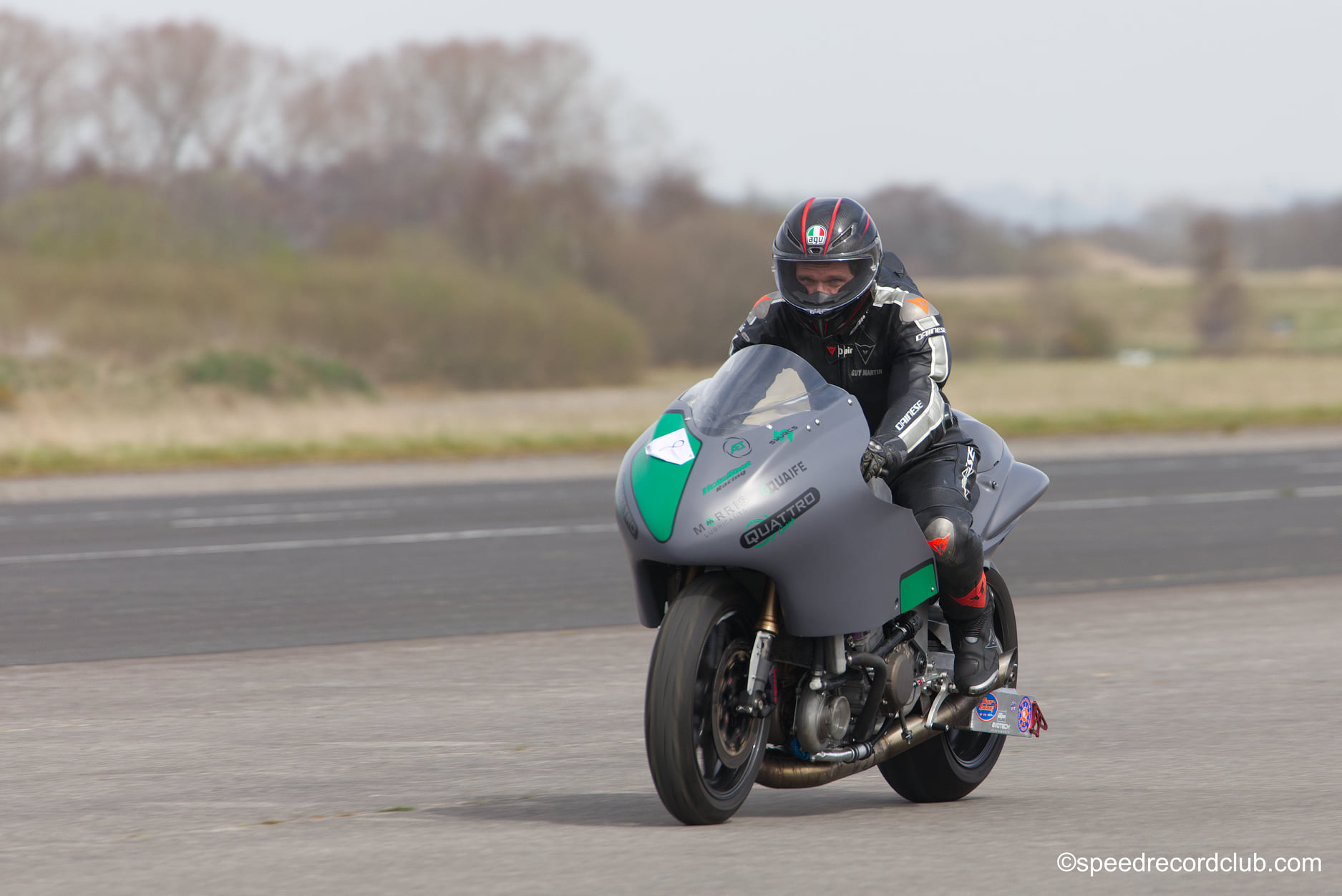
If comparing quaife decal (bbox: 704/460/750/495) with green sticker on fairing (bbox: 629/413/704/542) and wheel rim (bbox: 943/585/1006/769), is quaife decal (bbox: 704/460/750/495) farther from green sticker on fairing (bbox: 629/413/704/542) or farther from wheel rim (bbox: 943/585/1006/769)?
wheel rim (bbox: 943/585/1006/769)

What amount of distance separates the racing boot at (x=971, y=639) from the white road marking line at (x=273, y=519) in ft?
39.7

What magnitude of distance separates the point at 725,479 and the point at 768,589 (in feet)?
1.31

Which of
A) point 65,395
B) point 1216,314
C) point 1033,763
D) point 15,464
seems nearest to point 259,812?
point 1033,763

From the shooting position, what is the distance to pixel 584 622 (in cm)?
1065

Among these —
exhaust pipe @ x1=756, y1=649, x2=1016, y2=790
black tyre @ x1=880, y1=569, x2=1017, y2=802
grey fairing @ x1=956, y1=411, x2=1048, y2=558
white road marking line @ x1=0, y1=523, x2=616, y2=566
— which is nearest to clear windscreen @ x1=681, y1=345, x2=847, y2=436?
grey fairing @ x1=956, y1=411, x2=1048, y2=558

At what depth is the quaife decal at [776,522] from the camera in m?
5.04

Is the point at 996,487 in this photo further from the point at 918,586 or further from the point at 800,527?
the point at 800,527

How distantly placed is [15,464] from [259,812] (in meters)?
21.5

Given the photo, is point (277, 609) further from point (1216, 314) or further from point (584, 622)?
point (1216, 314)

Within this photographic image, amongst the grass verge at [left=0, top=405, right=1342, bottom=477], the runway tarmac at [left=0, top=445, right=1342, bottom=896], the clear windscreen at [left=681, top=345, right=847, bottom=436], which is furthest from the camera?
the grass verge at [left=0, top=405, right=1342, bottom=477]

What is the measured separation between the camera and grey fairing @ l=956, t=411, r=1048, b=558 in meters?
6.06

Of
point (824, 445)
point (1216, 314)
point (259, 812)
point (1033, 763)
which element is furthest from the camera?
point (1216, 314)

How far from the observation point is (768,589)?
5.27 meters

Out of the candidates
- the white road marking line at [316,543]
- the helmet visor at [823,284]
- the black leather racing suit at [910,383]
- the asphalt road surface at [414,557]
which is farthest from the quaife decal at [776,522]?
the white road marking line at [316,543]
